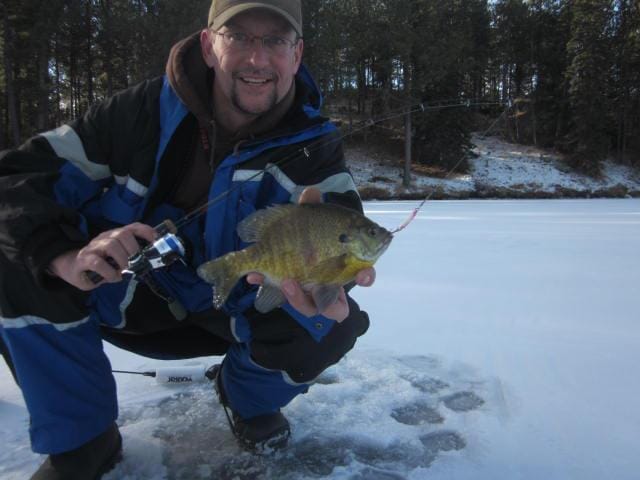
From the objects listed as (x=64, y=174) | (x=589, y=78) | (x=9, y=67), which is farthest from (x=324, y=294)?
(x=589, y=78)

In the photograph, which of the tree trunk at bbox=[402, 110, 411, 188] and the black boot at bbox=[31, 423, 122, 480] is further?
the tree trunk at bbox=[402, 110, 411, 188]

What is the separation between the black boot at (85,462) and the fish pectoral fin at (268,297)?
0.77 meters

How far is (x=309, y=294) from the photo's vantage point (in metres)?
1.73

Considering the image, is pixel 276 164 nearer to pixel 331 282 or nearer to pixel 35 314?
pixel 331 282

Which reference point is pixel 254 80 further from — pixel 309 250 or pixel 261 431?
pixel 261 431

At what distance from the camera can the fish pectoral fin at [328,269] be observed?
5.26ft

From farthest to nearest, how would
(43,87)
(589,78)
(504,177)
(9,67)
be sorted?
(589,78) → (504,177) → (9,67) → (43,87)

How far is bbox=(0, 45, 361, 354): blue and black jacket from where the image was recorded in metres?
2.01

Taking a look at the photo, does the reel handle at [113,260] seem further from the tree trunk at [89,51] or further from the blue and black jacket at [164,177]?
the tree trunk at [89,51]

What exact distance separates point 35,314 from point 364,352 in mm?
1681

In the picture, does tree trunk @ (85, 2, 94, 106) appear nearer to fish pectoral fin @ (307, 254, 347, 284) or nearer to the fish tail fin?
the fish tail fin

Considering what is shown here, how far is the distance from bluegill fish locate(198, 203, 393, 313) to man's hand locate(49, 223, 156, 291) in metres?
0.23

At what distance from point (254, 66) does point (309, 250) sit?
0.98 metres

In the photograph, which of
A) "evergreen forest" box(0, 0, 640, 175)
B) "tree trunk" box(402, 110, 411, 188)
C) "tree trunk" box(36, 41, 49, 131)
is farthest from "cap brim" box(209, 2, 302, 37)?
"tree trunk" box(36, 41, 49, 131)
